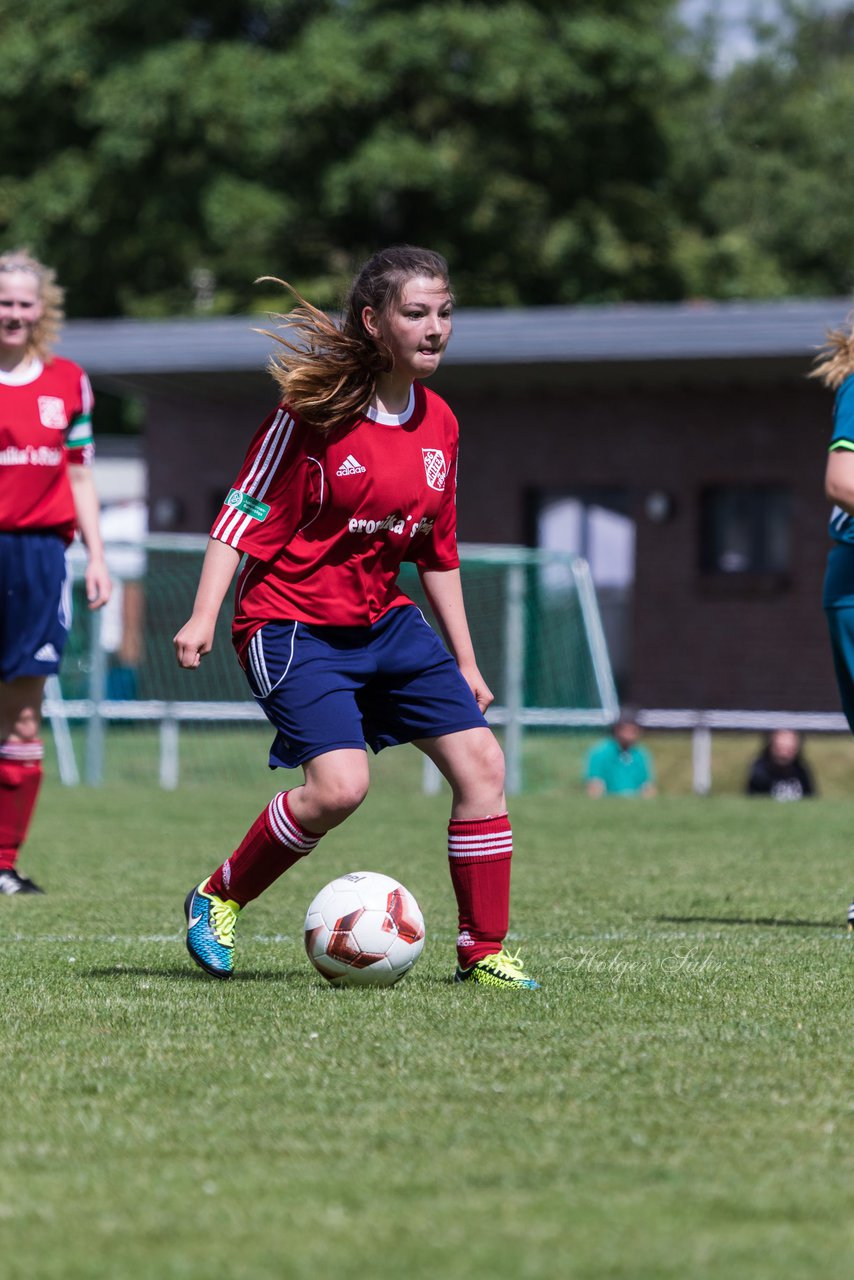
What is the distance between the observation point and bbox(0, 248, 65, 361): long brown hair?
7621 mm

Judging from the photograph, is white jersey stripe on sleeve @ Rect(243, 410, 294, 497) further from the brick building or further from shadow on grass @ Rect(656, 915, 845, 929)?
the brick building

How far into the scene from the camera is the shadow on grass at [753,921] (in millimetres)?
6840

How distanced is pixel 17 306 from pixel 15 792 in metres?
1.84

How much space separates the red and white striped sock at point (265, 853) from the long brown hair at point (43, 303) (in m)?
3.08

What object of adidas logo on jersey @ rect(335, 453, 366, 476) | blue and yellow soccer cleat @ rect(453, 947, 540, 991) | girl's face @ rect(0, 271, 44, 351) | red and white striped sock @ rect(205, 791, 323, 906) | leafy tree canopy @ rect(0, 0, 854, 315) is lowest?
blue and yellow soccer cleat @ rect(453, 947, 540, 991)

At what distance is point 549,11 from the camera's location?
2989 cm

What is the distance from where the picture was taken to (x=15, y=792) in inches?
308

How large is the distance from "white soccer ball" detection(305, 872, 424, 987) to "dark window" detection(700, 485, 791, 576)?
1598 centimetres

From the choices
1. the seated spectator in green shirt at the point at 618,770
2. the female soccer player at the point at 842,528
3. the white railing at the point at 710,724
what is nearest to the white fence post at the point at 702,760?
the white railing at the point at 710,724

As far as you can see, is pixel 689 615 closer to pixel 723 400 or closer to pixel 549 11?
pixel 723 400

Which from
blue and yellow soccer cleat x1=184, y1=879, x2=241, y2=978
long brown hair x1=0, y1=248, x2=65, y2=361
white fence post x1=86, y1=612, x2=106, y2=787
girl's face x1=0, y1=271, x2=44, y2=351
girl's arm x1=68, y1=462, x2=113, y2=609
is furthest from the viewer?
white fence post x1=86, y1=612, x2=106, y2=787

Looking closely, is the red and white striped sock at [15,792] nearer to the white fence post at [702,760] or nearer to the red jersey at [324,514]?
the red jersey at [324,514]

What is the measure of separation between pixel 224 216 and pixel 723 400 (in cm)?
1022

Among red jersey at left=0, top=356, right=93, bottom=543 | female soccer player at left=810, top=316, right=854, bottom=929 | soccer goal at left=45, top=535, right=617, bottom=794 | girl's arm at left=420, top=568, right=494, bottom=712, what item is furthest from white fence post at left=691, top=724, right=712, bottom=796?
girl's arm at left=420, top=568, right=494, bottom=712
